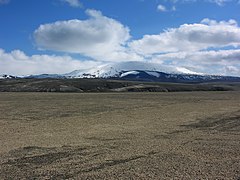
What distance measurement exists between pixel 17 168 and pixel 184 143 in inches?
339

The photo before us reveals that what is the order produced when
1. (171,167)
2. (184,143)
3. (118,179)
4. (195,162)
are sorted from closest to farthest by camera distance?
(118,179), (171,167), (195,162), (184,143)

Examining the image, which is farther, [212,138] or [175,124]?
[175,124]

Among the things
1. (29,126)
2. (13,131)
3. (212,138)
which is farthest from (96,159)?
(29,126)

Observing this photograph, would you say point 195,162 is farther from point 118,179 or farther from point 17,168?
point 17,168

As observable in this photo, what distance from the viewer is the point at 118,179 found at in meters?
10.8

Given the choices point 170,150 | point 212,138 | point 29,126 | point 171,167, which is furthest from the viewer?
point 29,126

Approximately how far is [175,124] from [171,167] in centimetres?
1323

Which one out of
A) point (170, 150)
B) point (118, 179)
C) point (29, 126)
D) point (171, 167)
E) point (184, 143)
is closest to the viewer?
point (118, 179)

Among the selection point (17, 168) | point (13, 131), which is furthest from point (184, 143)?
point (13, 131)

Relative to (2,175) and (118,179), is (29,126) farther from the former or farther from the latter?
(118,179)

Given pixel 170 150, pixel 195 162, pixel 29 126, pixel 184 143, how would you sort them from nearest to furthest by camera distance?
pixel 195 162, pixel 170 150, pixel 184 143, pixel 29 126

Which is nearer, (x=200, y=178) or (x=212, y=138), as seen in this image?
(x=200, y=178)

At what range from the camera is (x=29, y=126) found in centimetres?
2427

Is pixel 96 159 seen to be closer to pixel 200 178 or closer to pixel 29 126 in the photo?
pixel 200 178
